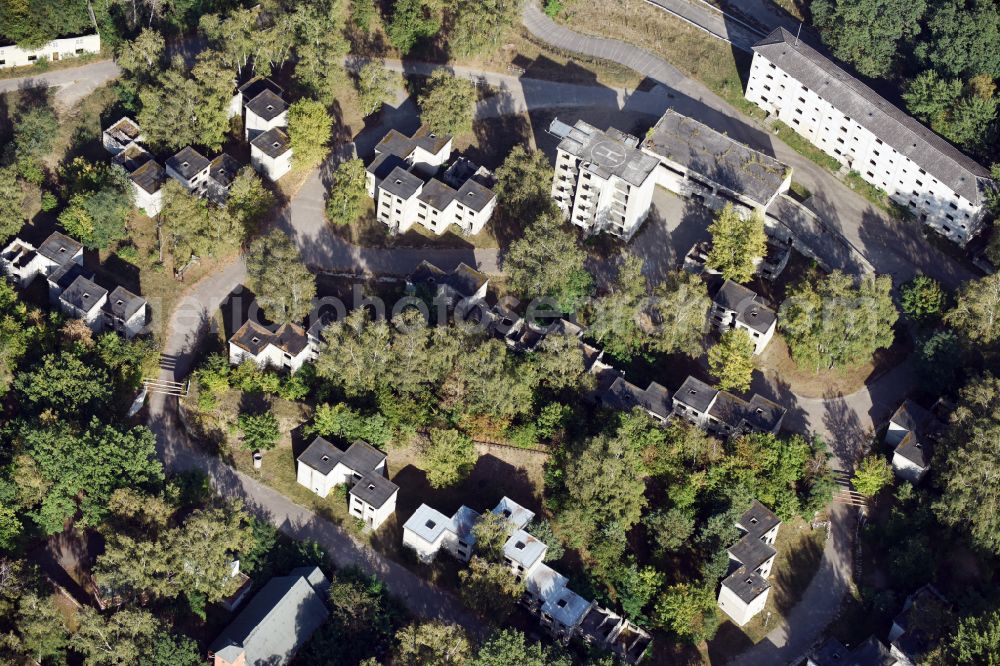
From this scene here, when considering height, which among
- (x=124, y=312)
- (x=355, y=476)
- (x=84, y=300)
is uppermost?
(x=84, y=300)

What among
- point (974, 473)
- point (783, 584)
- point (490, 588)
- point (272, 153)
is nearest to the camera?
point (490, 588)

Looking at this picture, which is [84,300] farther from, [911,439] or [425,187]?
[911,439]

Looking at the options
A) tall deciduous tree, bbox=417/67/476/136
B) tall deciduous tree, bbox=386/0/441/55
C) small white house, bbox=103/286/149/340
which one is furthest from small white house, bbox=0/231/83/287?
tall deciduous tree, bbox=386/0/441/55

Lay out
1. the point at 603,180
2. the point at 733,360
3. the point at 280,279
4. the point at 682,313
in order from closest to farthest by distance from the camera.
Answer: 1. the point at 280,279
2. the point at 733,360
3. the point at 682,313
4. the point at 603,180

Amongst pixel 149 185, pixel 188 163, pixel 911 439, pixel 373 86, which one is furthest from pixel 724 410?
pixel 149 185

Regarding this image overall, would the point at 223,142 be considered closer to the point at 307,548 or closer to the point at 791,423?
the point at 307,548

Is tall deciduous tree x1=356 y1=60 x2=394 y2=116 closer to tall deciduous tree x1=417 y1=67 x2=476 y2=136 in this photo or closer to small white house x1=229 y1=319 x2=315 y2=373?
tall deciduous tree x1=417 y1=67 x2=476 y2=136

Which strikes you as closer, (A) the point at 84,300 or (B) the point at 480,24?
(A) the point at 84,300

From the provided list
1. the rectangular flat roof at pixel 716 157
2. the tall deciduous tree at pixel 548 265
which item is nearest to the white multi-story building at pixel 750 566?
the tall deciduous tree at pixel 548 265
